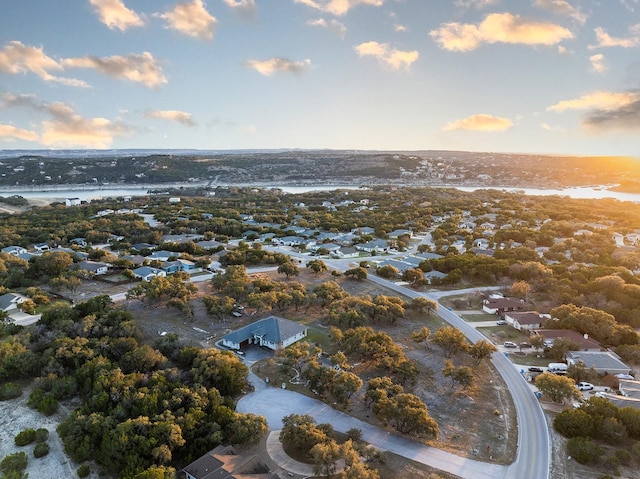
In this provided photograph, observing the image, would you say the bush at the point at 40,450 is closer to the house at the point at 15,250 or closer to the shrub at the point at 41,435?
the shrub at the point at 41,435

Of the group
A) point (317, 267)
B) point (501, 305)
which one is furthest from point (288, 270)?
point (501, 305)

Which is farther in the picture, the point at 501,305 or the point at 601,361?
the point at 501,305

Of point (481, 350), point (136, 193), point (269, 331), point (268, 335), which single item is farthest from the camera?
point (136, 193)

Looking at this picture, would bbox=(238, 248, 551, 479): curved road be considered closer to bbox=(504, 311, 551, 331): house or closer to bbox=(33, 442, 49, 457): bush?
bbox=(504, 311, 551, 331): house

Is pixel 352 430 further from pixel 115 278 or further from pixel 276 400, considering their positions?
pixel 115 278

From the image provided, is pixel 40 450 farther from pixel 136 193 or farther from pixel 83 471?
pixel 136 193

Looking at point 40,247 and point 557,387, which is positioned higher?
point 557,387

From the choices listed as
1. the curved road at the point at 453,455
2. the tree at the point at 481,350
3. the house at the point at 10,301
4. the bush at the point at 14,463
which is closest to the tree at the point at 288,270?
the curved road at the point at 453,455

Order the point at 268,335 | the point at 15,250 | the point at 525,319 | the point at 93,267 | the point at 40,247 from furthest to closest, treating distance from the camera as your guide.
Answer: the point at 40,247, the point at 15,250, the point at 93,267, the point at 525,319, the point at 268,335
